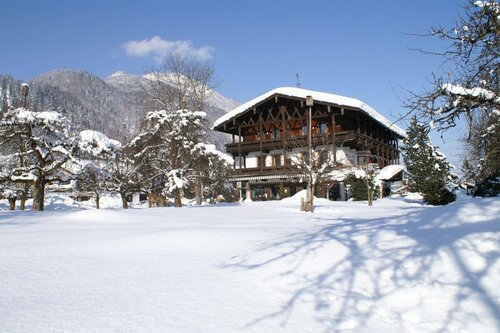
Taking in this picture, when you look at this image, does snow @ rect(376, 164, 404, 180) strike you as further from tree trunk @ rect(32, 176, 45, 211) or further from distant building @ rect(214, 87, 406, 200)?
tree trunk @ rect(32, 176, 45, 211)

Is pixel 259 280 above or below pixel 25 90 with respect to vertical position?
below

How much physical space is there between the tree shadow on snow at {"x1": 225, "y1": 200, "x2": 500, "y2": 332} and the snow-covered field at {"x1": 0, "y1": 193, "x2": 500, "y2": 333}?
12 mm

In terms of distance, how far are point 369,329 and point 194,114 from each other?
19066 millimetres

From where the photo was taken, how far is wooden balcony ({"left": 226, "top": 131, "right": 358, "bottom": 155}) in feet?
103

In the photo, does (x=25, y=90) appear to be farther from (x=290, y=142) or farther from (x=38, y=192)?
(x=290, y=142)

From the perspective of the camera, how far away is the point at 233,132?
40406 mm

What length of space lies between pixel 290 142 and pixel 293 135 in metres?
2.12

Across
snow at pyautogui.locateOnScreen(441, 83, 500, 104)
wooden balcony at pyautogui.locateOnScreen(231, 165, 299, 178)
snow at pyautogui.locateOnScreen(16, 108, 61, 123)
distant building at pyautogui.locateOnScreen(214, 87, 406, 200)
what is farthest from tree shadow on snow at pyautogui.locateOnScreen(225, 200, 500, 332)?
wooden balcony at pyautogui.locateOnScreen(231, 165, 299, 178)

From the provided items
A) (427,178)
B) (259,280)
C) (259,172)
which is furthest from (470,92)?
(259,172)

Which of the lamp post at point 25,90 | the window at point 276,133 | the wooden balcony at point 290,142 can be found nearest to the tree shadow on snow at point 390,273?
the lamp post at point 25,90

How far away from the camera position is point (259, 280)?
13.9 feet

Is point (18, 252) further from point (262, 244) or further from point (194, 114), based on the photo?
point (194, 114)

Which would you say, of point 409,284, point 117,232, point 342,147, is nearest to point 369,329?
point 409,284

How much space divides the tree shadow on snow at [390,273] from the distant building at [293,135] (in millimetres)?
24644
